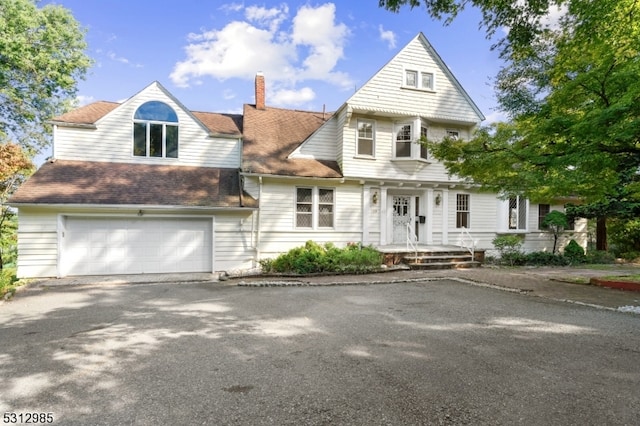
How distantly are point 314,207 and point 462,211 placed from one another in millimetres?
7054

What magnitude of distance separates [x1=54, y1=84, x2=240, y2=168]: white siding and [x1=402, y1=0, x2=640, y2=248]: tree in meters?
9.26

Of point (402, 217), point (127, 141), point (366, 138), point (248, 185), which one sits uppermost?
point (366, 138)

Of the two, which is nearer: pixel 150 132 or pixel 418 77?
pixel 150 132

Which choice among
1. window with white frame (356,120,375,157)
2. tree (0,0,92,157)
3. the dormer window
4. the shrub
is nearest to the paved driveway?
the shrub

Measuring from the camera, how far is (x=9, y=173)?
12.4m

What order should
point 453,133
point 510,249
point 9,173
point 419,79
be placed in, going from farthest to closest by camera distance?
point 453,133 < point 510,249 < point 419,79 < point 9,173

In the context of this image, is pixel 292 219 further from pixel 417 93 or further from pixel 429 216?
pixel 417 93

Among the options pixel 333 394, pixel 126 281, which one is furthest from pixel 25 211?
pixel 333 394

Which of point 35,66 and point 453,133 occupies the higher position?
point 35,66

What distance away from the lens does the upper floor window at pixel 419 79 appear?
14.3 meters

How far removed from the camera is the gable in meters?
13.8

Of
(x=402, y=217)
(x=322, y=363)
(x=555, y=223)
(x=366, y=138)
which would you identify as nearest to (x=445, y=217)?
(x=402, y=217)

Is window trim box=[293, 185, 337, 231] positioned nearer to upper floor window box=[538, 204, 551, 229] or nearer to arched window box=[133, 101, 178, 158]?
arched window box=[133, 101, 178, 158]

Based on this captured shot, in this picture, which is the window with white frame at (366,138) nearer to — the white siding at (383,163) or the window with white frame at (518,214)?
the white siding at (383,163)
